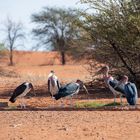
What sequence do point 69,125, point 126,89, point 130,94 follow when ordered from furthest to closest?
point 126,89, point 130,94, point 69,125

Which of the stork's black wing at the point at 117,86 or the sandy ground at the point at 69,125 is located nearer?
the sandy ground at the point at 69,125

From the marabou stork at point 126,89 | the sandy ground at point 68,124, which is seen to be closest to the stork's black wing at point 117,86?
the marabou stork at point 126,89

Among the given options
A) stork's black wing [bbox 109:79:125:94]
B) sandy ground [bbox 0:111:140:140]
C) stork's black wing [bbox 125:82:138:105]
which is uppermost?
stork's black wing [bbox 109:79:125:94]

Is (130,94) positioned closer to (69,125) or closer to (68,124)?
(68,124)

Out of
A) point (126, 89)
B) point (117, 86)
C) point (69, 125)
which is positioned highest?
point (117, 86)

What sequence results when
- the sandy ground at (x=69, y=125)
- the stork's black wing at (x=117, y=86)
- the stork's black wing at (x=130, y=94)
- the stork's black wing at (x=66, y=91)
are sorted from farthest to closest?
the stork's black wing at (x=117, y=86) → the stork's black wing at (x=66, y=91) → the stork's black wing at (x=130, y=94) → the sandy ground at (x=69, y=125)

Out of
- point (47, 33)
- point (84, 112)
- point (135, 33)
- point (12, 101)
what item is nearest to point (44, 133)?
point (84, 112)

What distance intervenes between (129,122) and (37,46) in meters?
49.2

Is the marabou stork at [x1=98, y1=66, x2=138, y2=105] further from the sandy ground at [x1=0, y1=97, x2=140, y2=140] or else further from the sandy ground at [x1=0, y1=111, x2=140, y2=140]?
the sandy ground at [x1=0, y1=111, x2=140, y2=140]

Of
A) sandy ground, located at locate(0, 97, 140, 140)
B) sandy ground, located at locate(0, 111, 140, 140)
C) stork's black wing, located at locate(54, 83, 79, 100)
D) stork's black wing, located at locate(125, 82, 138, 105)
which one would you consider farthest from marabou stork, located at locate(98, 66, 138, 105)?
stork's black wing, located at locate(54, 83, 79, 100)

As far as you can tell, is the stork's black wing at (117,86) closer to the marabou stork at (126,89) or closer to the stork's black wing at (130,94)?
the marabou stork at (126,89)

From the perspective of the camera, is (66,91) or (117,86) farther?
(117,86)

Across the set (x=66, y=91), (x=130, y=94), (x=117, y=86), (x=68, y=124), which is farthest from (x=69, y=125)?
(x=117, y=86)

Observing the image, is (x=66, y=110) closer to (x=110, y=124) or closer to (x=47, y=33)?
(x=110, y=124)
